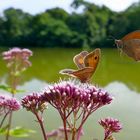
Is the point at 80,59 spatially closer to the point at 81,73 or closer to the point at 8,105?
the point at 81,73

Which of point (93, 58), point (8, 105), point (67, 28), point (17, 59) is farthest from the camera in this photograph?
point (67, 28)

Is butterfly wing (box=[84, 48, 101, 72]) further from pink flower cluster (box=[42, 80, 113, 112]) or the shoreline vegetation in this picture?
the shoreline vegetation

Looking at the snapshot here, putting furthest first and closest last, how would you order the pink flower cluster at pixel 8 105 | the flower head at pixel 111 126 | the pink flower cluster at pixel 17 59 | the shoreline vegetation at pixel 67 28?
1. the shoreline vegetation at pixel 67 28
2. the pink flower cluster at pixel 17 59
3. the pink flower cluster at pixel 8 105
4. the flower head at pixel 111 126

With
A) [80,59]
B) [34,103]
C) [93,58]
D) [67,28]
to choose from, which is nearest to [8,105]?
[34,103]

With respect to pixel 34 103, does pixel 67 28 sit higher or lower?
higher

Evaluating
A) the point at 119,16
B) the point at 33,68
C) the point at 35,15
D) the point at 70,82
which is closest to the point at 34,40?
the point at 35,15

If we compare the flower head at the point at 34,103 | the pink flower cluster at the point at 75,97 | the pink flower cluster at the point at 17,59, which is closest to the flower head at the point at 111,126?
the pink flower cluster at the point at 75,97

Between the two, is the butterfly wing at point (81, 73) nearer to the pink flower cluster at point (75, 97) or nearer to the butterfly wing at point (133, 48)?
the pink flower cluster at point (75, 97)
